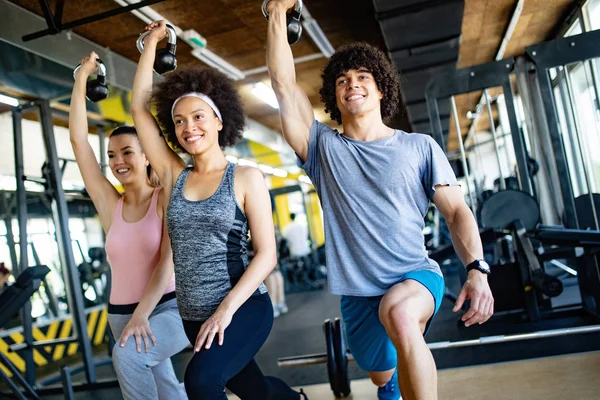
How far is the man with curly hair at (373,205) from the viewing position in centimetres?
165

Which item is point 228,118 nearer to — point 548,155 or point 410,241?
point 410,241

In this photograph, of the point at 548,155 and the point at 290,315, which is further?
the point at 290,315

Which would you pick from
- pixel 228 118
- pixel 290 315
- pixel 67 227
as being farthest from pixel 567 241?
pixel 290 315

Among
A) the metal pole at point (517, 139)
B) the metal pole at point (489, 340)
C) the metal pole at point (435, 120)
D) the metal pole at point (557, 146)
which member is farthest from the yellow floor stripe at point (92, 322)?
the metal pole at point (557, 146)

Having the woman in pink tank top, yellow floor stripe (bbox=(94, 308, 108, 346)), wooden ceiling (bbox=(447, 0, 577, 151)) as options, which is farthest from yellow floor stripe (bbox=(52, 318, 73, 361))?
wooden ceiling (bbox=(447, 0, 577, 151))

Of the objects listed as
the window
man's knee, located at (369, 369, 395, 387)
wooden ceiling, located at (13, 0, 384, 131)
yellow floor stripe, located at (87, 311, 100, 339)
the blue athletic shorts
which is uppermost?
wooden ceiling, located at (13, 0, 384, 131)

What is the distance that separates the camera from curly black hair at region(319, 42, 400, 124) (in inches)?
77.2

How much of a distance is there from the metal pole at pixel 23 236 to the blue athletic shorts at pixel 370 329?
3.07 metres

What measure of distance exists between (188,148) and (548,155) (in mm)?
4208

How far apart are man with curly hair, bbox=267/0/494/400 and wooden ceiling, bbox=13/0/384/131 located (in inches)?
118

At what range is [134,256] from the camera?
6.49 feet

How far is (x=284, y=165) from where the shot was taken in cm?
1234

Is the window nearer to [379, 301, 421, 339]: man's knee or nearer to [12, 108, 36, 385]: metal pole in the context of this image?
[379, 301, 421, 339]: man's knee

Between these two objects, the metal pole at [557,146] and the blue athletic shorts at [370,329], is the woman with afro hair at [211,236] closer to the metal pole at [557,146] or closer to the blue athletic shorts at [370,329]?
the blue athletic shorts at [370,329]
